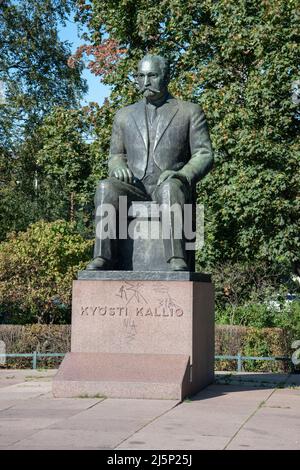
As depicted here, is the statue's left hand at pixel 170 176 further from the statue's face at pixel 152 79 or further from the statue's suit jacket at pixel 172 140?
the statue's face at pixel 152 79

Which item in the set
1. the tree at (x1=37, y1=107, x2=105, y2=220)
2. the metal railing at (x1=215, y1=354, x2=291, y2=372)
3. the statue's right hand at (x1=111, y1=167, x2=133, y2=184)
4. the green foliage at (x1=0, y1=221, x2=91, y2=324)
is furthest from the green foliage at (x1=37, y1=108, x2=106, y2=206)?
the statue's right hand at (x1=111, y1=167, x2=133, y2=184)

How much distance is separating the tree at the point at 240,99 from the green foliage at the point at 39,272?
135 inches

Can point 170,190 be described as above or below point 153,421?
above

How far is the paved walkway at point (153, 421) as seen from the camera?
6020 millimetres

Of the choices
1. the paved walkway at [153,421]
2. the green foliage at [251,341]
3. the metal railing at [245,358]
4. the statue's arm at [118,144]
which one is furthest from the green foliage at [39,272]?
the paved walkway at [153,421]

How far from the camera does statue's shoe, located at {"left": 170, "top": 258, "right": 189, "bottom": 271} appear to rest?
9305 millimetres

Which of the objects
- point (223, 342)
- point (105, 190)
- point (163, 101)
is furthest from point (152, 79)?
point (223, 342)

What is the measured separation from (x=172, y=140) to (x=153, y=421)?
3.96m

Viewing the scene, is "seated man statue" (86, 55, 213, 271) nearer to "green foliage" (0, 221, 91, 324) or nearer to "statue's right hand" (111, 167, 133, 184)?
"statue's right hand" (111, 167, 133, 184)

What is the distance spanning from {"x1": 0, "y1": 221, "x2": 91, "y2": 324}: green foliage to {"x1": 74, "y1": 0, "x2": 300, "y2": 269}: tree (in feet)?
11.2

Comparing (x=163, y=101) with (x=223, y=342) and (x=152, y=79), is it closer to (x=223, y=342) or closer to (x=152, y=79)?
(x=152, y=79)

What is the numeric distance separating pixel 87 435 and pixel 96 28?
18945mm

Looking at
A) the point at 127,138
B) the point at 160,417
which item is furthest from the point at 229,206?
the point at 160,417

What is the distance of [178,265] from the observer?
933 centimetres
